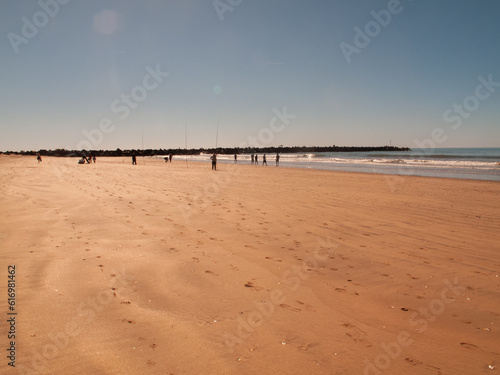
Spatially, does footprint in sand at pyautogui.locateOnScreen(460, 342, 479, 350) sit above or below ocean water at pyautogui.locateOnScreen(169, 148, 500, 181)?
below

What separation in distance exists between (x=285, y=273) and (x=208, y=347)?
206 cm

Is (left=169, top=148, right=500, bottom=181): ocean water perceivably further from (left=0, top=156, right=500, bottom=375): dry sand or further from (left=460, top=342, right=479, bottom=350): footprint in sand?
(left=460, top=342, right=479, bottom=350): footprint in sand

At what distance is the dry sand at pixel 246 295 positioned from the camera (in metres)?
2.72

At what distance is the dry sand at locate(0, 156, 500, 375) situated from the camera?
107 inches

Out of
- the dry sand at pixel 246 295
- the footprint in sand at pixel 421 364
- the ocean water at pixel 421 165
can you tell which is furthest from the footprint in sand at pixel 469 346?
the ocean water at pixel 421 165

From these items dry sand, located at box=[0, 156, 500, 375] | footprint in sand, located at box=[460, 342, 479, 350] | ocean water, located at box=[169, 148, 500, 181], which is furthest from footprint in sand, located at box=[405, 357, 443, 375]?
ocean water, located at box=[169, 148, 500, 181]

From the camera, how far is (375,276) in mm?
4656

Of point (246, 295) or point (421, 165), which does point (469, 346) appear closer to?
point (246, 295)

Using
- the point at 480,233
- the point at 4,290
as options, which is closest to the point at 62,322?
the point at 4,290

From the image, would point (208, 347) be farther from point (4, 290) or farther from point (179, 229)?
point (179, 229)

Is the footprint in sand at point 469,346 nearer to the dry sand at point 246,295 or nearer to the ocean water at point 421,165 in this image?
the dry sand at point 246,295

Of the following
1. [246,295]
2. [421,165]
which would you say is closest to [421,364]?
[246,295]

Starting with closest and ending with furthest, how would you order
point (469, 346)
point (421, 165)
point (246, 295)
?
point (469, 346)
point (246, 295)
point (421, 165)

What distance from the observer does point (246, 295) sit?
3.88 metres
